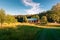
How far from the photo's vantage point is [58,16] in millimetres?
89188

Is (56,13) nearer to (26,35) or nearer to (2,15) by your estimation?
(2,15)

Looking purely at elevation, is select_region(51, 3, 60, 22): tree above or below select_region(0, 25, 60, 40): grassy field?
above

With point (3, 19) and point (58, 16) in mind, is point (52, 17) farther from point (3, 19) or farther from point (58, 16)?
point (3, 19)

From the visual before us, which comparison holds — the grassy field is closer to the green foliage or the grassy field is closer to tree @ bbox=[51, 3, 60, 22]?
the green foliage

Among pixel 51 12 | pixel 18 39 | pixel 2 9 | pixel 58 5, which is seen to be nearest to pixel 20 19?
pixel 51 12

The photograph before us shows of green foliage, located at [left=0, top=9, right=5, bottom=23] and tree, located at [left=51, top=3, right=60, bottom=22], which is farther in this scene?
tree, located at [left=51, top=3, right=60, bottom=22]

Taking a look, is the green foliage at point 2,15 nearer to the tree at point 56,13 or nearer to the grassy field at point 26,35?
the grassy field at point 26,35

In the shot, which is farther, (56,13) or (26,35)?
(56,13)

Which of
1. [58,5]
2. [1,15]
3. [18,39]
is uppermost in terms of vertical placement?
[58,5]

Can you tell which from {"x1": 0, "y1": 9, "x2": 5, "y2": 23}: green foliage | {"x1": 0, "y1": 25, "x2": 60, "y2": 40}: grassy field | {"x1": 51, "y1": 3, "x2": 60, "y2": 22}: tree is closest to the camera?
{"x1": 0, "y1": 25, "x2": 60, "y2": 40}: grassy field

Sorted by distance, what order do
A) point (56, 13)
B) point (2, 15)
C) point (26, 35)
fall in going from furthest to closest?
1. point (56, 13)
2. point (2, 15)
3. point (26, 35)

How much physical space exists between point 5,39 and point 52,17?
275 ft

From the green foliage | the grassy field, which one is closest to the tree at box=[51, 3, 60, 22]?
the green foliage

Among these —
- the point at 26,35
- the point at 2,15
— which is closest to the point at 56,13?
the point at 2,15
